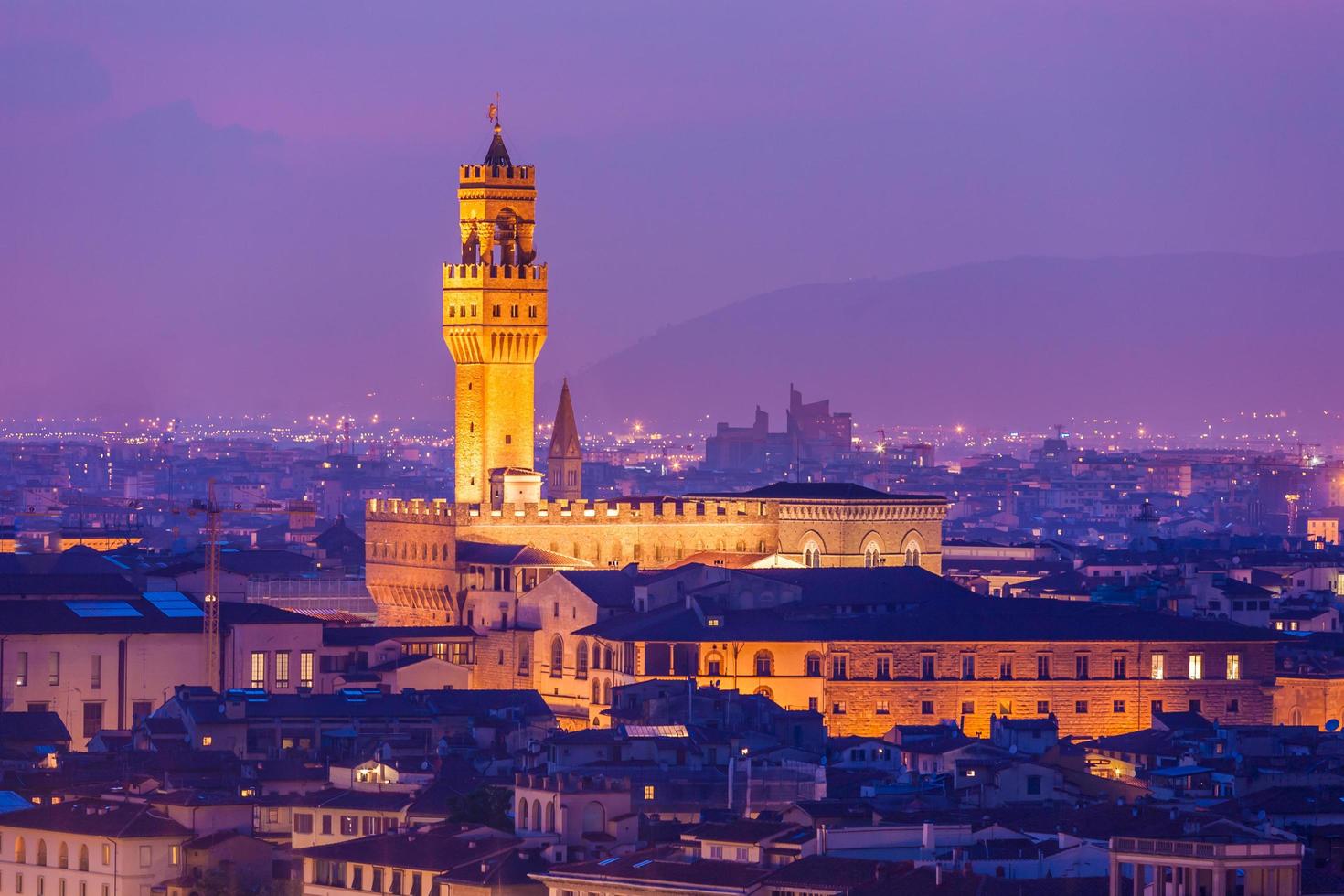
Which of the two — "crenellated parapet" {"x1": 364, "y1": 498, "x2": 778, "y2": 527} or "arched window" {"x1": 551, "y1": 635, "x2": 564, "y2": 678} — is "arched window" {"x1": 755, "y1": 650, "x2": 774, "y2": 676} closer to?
"arched window" {"x1": 551, "y1": 635, "x2": 564, "y2": 678}

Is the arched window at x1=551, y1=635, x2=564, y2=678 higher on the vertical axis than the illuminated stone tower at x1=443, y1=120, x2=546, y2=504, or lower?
lower

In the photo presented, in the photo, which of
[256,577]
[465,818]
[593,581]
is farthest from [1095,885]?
[256,577]

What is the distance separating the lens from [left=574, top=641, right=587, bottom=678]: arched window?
347 ft

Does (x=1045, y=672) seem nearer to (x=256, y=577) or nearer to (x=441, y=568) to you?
(x=441, y=568)

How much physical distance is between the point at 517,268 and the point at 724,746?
41.9m

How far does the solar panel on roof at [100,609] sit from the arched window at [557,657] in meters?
9.34

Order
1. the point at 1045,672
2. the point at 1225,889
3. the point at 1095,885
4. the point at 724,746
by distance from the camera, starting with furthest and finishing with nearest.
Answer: the point at 1045,672
the point at 724,746
the point at 1095,885
the point at 1225,889

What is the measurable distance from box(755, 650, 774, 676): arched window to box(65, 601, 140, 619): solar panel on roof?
14197 millimetres

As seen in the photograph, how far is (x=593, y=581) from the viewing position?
362 feet

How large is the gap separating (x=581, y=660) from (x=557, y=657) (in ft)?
6.43

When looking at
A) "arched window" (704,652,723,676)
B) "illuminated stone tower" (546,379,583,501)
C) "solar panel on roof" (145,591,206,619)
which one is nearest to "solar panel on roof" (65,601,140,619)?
"solar panel on roof" (145,591,206,619)

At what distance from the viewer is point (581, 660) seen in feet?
348

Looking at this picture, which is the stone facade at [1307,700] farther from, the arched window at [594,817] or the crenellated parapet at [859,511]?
the arched window at [594,817]

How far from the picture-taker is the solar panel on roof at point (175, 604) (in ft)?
354
